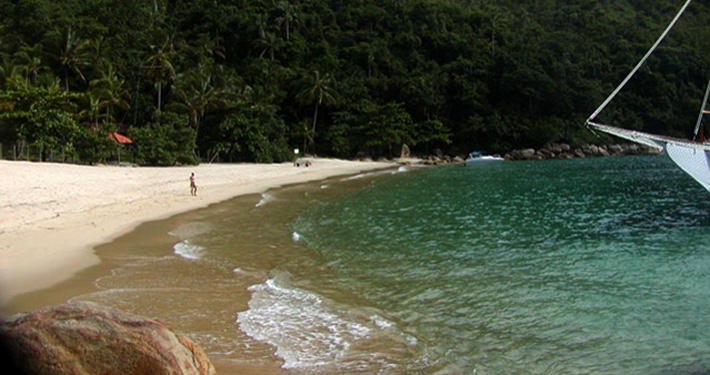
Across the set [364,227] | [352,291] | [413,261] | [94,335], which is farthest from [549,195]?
[94,335]

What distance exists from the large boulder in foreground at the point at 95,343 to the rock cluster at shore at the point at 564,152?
242 feet

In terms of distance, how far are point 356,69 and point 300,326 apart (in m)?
82.5

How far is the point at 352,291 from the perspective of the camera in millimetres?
11445

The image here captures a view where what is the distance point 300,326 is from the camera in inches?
357

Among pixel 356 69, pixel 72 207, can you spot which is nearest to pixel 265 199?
pixel 72 207

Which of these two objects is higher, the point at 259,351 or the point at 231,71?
the point at 231,71

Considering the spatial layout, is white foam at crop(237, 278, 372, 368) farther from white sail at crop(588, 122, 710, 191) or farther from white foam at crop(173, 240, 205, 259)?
white sail at crop(588, 122, 710, 191)

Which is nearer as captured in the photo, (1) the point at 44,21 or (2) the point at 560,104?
(1) the point at 44,21

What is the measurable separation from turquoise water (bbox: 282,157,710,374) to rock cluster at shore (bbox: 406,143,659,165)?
184 feet

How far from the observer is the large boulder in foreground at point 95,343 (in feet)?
14.6

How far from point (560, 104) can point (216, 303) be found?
8855cm

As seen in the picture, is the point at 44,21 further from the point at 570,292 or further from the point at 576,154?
the point at 576,154

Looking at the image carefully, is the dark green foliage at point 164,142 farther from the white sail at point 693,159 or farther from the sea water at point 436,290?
the white sail at point 693,159

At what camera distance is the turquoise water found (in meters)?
8.11
